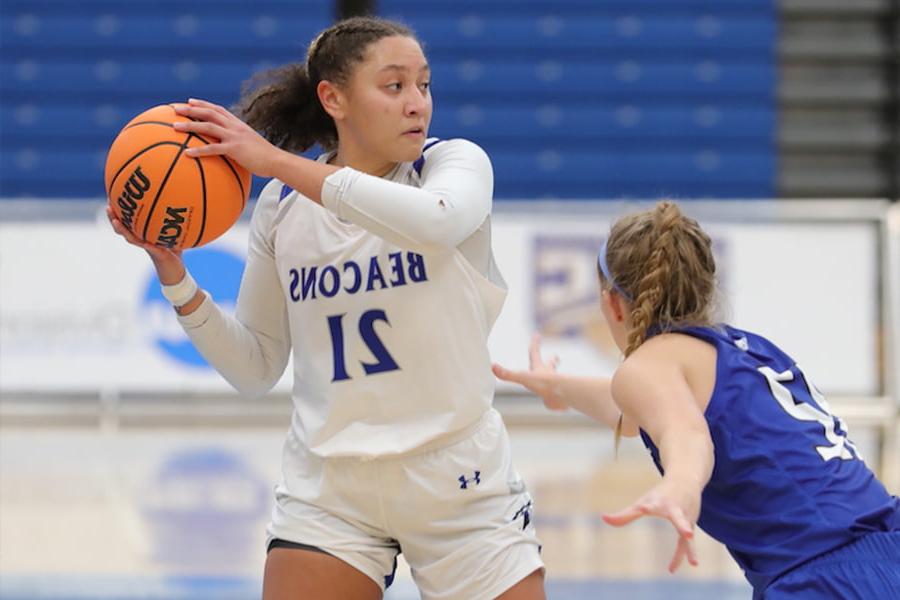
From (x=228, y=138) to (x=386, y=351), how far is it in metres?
0.48

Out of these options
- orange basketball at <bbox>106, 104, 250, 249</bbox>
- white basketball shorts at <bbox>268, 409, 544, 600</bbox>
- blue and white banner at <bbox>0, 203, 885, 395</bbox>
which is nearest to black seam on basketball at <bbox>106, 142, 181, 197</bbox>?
orange basketball at <bbox>106, 104, 250, 249</bbox>

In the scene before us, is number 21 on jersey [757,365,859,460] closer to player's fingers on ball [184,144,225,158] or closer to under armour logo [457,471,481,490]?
under armour logo [457,471,481,490]

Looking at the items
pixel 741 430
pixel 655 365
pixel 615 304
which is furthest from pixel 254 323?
pixel 741 430

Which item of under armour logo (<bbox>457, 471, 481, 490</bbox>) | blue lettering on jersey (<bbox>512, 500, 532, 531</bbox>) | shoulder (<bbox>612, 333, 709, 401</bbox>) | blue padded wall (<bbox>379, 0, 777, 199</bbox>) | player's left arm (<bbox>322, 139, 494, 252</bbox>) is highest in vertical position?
blue padded wall (<bbox>379, 0, 777, 199</bbox>)

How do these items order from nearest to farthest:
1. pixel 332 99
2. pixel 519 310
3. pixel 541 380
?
1. pixel 332 99
2. pixel 541 380
3. pixel 519 310

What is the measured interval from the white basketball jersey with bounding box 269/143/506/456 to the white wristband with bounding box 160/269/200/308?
9.4 inches

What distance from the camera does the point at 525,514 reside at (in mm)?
2727

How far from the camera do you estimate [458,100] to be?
12117 millimetres

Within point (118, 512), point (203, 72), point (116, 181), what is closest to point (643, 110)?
point (203, 72)

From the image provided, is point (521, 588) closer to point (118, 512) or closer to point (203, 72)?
point (118, 512)

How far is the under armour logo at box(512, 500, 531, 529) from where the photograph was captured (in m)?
2.70

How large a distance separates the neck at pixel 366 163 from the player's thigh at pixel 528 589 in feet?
2.71

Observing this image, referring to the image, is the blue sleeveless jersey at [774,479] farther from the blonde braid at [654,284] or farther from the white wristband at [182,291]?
the white wristband at [182,291]

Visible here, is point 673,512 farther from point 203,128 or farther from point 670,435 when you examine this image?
point 203,128
